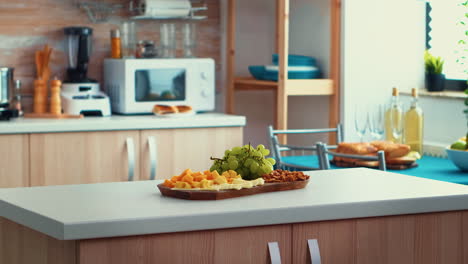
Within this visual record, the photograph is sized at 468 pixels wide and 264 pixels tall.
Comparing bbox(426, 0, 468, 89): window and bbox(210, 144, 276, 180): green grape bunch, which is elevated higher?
bbox(426, 0, 468, 89): window

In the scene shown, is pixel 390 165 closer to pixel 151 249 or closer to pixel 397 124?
pixel 397 124

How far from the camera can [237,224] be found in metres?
1.77

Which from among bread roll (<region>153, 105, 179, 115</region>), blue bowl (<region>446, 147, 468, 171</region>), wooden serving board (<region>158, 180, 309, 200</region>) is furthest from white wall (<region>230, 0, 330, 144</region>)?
wooden serving board (<region>158, 180, 309, 200</region>)

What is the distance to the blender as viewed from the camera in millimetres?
4078

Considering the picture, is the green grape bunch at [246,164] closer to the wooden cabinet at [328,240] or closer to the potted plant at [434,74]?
the wooden cabinet at [328,240]

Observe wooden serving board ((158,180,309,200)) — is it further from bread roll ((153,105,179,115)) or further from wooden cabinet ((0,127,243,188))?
bread roll ((153,105,179,115))

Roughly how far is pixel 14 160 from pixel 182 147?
32.9 inches

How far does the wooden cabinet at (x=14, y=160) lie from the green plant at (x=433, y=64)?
2.05m

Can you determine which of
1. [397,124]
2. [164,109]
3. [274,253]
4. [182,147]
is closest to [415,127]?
[397,124]

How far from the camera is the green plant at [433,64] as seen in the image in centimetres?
404

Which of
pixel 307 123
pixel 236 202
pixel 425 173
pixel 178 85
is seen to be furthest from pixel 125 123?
pixel 236 202

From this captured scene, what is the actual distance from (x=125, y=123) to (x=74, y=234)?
2.26 m

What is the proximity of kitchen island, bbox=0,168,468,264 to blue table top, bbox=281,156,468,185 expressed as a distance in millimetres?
879

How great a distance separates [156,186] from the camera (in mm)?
2111
